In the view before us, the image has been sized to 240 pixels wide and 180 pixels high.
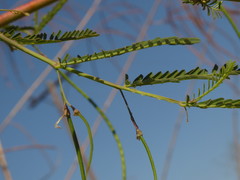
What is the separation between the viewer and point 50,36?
226mm

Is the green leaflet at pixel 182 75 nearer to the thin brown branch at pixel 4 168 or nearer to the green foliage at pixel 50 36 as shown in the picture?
the green foliage at pixel 50 36

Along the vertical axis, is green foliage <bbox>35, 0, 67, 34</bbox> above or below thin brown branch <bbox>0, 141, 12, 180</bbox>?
above

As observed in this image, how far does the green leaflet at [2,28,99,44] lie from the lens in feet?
0.71

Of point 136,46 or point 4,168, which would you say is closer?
point 136,46

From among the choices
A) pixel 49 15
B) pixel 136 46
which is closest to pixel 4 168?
pixel 49 15

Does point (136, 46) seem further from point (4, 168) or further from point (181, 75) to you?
point (4, 168)

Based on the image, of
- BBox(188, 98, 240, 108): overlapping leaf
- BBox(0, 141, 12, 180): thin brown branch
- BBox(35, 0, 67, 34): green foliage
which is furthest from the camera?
BBox(0, 141, 12, 180): thin brown branch

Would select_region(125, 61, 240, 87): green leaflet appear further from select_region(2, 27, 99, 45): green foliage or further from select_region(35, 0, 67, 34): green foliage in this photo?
select_region(35, 0, 67, 34): green foliage

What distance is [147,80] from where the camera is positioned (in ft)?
0.66

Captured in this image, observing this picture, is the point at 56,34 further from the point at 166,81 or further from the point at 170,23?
the point at 170,23

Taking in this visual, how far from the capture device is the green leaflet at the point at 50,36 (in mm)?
215

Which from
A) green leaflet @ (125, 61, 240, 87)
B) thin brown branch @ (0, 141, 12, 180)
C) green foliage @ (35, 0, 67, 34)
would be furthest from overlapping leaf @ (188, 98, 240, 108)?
thin brown branch @ (0, 141, 12, 180)

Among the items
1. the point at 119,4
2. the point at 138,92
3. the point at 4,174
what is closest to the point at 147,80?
the point at 138,92

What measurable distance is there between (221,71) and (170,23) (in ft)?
2.61
